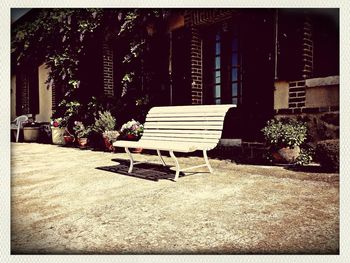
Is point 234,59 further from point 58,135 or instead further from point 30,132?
point 30,132

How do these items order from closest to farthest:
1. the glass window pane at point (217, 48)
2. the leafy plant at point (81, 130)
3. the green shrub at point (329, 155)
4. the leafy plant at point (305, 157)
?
1. the green shrub at point (329, 155)
2. the leafy plant at point (305, 157)
3. the glass window pane at point (217, 48)
4. the leafy plant at point (81, 130)

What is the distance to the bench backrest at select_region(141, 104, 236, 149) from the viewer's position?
12.8 feet

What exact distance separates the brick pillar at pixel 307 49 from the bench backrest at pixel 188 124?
184 centimetres

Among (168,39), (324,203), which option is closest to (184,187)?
(324,203)

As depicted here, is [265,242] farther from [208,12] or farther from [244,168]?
[208,12]

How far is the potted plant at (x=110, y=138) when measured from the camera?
22.8 feet

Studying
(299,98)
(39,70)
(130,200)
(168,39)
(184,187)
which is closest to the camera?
(130,200)

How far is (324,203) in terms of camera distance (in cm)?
269

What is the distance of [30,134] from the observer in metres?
10.7

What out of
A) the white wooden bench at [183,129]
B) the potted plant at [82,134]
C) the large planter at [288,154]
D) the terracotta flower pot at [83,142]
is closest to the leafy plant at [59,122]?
the potted plant at [82,134]

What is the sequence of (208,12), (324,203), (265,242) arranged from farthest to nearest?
(208,12) → (324,203) → (265,242)

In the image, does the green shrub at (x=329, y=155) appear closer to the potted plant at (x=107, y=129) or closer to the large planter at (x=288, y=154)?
the large planter at (x=288, y=154)

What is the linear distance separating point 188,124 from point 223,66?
270cm
